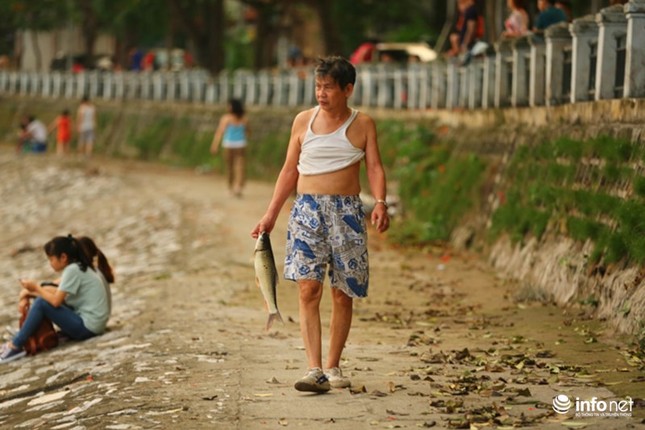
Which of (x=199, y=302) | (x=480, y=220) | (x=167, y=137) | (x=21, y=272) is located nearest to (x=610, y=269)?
(x=199, y=302)

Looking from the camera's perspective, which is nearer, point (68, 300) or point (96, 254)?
point (68, 300)

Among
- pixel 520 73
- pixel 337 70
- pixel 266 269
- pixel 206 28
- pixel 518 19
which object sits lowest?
pixel 206 28

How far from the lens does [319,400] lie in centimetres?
874

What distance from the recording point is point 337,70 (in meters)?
8.98

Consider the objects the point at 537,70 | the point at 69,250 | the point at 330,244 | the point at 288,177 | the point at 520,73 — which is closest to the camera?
the point at 330,244

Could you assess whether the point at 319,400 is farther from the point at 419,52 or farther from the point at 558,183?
the point at 419,52

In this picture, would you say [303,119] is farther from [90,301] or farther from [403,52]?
[403,52]

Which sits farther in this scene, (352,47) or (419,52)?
(352,47)

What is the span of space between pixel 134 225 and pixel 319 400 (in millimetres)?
15872

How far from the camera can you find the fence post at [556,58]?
15523 mm

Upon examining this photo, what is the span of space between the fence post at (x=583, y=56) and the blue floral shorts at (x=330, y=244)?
5.93 metres

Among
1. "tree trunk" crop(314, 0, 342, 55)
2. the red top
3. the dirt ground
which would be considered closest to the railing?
"tree trunk" crop(314, 0, 342, 55)

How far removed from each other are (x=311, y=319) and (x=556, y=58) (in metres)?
7.35

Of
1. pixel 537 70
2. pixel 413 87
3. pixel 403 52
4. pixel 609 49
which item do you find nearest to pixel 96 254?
pixel 609 49
